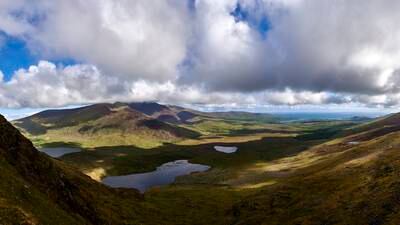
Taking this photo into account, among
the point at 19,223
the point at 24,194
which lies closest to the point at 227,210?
the point at 24,194

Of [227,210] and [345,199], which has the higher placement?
[345,199]

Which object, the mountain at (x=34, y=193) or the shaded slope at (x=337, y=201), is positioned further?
the shaded slope at (x=337, y=201)

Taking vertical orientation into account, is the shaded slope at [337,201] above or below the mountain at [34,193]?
below

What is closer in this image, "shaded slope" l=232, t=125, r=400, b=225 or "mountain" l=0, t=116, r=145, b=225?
"mountain" l=0, t=116, r=145, b=225

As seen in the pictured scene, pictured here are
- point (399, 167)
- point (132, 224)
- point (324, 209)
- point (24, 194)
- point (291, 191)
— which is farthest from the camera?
point (291, 191)

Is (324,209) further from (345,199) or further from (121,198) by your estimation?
(121,198)

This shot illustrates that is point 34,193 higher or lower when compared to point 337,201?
higher

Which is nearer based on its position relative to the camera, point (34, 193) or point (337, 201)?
point (34, 193)

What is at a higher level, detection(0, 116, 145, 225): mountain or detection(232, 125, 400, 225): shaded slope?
detection(0, 116, 145, 225): mountain
